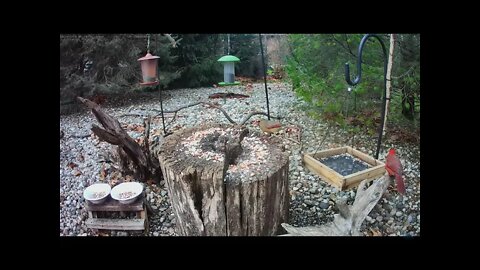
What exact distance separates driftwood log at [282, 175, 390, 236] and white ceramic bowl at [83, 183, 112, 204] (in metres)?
0.75

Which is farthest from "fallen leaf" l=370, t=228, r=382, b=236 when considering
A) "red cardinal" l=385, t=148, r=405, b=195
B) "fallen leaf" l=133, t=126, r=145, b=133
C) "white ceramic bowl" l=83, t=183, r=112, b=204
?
"fallen leaf" l=133, t=126, r=145, b=133

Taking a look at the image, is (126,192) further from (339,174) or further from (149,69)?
(339,174)

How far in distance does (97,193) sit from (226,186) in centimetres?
62

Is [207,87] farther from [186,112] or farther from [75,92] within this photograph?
[75,92]

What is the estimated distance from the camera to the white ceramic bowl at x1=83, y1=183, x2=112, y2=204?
4.00ft

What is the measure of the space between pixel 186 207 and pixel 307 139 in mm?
917

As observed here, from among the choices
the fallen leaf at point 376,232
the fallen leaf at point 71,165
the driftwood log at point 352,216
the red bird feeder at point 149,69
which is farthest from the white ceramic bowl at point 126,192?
the fallen leaf at point 376,232

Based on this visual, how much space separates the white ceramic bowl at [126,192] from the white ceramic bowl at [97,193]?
0.03 metres

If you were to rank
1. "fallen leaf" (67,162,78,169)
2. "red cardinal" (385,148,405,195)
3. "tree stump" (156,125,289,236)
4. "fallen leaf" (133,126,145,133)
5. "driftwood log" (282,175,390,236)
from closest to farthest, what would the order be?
"tree stump" (156,125,289,236)
"driftwood log" (282,175,390,236)
"red cardinal" (385,148,405,195)
"fallen leaf" (67,162,78,169)
"fallen leaf" (133,126,145,133)

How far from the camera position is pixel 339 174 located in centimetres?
132

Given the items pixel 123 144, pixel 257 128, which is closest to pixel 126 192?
pixel 123 144

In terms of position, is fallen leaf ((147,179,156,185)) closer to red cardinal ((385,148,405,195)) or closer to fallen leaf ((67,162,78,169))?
fallen leaf ((67,162,78,169))

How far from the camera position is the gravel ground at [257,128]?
4.19 feet

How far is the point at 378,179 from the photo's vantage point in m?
1.34
